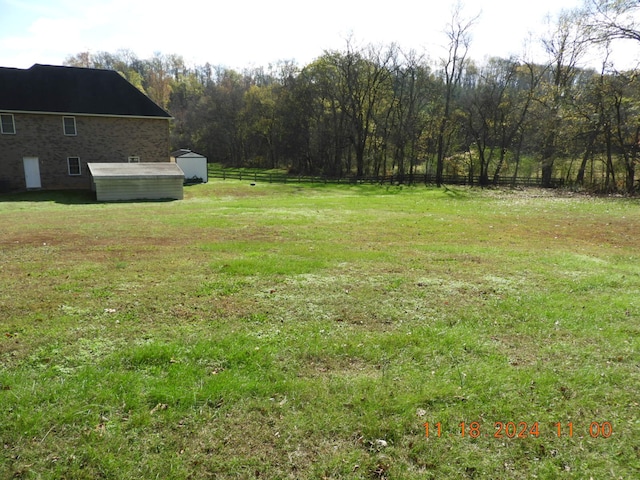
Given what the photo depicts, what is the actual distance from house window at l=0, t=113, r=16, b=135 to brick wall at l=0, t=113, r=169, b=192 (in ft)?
0.72

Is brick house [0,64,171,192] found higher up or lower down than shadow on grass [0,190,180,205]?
higher up

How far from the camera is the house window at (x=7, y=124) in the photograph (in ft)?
84.7

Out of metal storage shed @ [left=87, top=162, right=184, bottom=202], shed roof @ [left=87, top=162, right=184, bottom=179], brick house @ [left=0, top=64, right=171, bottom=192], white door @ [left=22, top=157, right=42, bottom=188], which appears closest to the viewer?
metal storage shed @ [left=87, top=162, right=184, bottom=202]

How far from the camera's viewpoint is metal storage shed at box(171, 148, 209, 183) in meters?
35.6

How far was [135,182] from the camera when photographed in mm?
22453

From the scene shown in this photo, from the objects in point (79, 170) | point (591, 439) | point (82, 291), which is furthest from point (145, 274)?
point (79, 170)

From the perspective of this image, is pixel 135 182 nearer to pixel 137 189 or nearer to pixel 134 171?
pixel 137 189

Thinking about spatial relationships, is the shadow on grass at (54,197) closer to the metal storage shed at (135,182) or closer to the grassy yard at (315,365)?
the metal storage shed at (135,182)

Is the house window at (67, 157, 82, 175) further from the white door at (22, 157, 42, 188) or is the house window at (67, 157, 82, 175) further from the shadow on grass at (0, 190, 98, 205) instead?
the shadow on grass at (0, 190, 98, 205)

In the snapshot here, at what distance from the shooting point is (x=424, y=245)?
1058 cm
